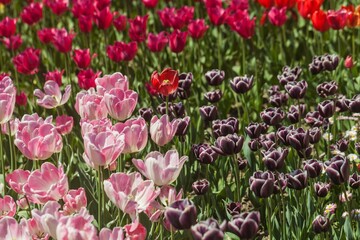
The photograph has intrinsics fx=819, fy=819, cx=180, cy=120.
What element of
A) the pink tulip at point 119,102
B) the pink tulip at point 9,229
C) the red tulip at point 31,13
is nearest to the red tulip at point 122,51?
the red tulip at point 31,13

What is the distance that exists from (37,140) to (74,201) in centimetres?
32

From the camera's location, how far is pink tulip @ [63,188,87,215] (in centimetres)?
312

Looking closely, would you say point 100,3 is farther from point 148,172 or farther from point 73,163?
point 148,172

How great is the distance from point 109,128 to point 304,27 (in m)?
3.68

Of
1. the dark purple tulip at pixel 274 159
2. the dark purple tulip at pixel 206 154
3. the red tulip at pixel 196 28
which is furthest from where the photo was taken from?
the red tulip at pixel 196 28

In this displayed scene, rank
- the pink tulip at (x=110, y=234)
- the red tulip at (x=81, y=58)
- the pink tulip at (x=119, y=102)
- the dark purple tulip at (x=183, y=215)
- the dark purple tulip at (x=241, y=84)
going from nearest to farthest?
the dark purple tulip at (x=183, y=215)
the pink tulip at (x=110, y=234)
the pink tulip at (x=119, y=102)
the dark purple tulip at (x=241, y=84)
the red tulip at (x=81, y=58)

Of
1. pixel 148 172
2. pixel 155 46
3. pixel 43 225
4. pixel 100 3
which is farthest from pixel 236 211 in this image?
pixel 100 3

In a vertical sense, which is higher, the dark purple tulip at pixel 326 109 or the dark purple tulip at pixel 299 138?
the dark purple tulip at pixel 326 109

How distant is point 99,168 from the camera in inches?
122

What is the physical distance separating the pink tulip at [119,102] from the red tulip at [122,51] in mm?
1565

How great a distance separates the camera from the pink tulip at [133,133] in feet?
10.5

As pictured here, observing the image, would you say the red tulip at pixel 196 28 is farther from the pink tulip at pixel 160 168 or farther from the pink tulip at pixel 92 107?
the pink tulip at pixel 160 168

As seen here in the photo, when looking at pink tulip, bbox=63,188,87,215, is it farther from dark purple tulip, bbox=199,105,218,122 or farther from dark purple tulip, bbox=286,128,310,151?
dark purple tulip, bbox=199,105,218,122

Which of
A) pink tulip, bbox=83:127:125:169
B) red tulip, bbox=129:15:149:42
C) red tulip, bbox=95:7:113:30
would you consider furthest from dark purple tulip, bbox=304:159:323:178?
red tulip, bbox=95:7:113:30
